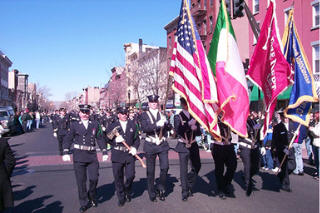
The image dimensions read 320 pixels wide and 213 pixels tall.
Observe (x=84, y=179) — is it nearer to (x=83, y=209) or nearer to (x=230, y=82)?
(x=83, y=209)

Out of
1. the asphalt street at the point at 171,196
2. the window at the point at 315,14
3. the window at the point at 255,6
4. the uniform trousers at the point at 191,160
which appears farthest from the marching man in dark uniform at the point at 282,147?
the window at the point at 255,6

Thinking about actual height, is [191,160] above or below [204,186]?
above

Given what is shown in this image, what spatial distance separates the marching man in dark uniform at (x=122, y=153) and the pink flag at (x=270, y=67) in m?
2.78

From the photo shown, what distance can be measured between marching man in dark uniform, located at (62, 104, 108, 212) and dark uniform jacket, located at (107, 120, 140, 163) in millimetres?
275

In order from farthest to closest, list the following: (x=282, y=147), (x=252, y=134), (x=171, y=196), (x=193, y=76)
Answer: (x=282, y=147) → (x=252, y=134) → (x=171, y=196) → (x=193, y=76)

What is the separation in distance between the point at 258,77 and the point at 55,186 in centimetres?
558

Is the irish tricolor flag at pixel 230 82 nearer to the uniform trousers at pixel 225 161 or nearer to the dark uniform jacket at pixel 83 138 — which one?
the uniform trousers at pixel 225 161

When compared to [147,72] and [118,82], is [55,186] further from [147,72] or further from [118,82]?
[118,82]

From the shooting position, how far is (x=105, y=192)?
7.47 meters

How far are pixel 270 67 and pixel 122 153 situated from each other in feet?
11.9

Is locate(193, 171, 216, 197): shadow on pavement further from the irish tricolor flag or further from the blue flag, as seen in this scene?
the blue flag

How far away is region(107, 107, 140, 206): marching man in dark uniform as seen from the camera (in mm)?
6465

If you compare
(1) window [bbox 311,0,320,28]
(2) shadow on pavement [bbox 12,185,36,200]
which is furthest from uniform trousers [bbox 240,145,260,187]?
(1) window [bbox 311,0,320,28]

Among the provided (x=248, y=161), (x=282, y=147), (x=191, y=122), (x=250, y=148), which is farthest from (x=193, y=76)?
(x=282, y=147)
